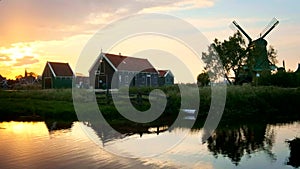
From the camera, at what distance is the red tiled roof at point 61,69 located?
182 feet

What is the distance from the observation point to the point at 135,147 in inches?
678

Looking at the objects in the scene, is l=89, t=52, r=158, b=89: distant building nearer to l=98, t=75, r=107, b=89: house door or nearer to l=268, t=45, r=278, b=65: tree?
l=98, t=75, r=107, b=89: house door

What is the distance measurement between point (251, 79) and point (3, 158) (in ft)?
147

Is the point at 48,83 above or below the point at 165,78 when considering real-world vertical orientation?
below

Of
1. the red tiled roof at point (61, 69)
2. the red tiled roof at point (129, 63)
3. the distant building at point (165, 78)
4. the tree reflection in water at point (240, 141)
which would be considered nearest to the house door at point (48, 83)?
the red tiled roof at point (61, 69)

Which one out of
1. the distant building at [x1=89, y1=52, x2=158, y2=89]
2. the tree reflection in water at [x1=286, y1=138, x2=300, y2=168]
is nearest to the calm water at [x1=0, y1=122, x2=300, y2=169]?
the tree reflection in water at [x1=286, y1=138, x2=300, y2=168]

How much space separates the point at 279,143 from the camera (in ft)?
63.2

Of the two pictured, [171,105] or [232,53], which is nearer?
[171,105]

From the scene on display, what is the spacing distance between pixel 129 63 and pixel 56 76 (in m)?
11.1

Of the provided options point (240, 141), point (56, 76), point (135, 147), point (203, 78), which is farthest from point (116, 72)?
point (135, 147)

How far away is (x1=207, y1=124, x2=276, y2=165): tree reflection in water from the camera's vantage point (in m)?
16.6

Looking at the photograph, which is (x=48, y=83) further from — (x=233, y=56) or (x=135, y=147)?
(x=135, y=147)

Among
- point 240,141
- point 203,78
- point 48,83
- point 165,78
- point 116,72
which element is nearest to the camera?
point 240,141

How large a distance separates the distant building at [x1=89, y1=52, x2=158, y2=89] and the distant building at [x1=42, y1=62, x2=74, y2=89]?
5.16m
